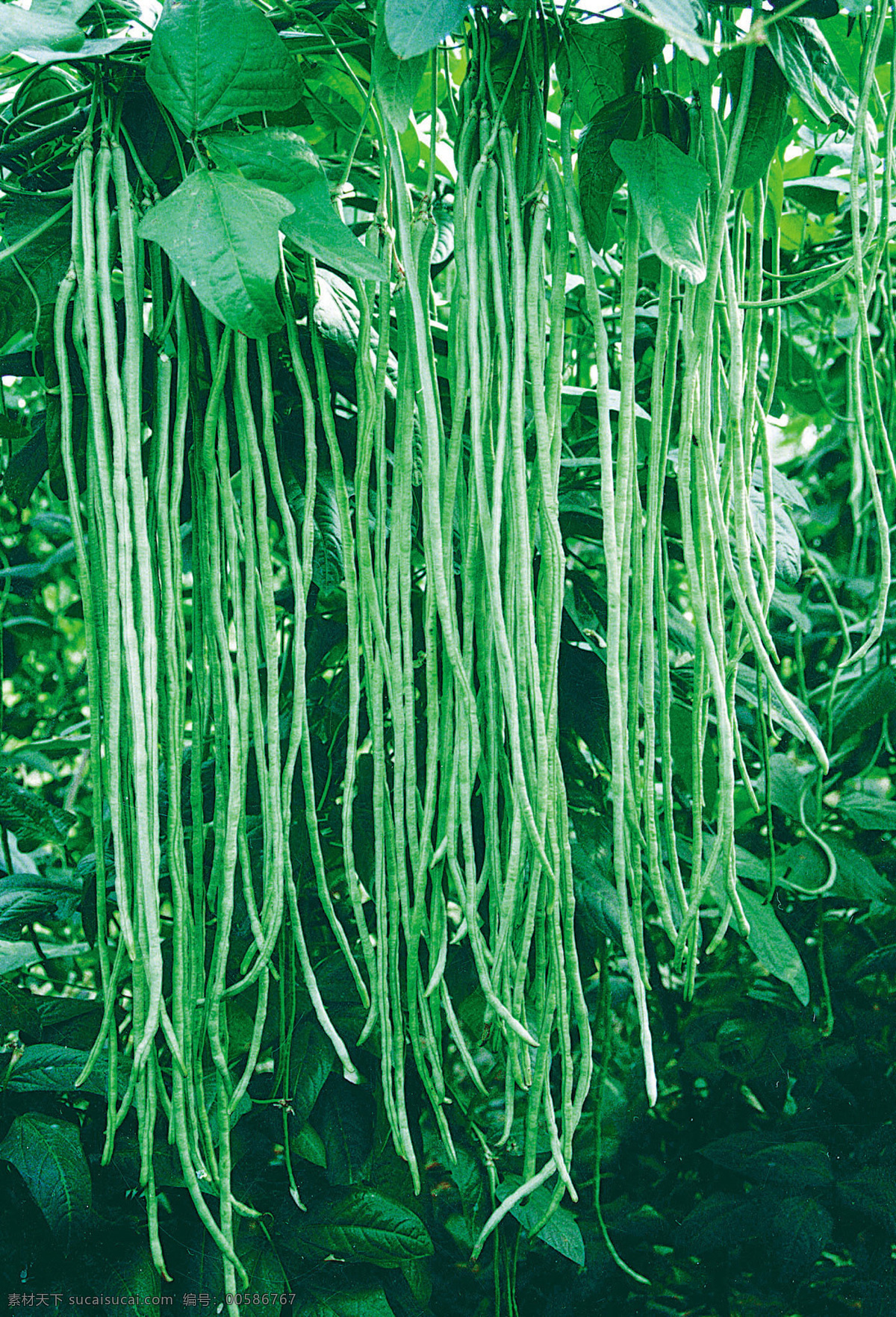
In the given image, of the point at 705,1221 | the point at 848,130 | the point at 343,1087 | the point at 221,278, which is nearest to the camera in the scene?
the point at 221,278

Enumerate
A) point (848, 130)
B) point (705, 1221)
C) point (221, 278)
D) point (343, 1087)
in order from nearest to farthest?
1. point (221, 278)
2. point (848, 130)
3. point (343, 1087)
4. point (705, 1221)

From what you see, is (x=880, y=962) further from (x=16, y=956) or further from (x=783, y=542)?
(x=16, y=956)

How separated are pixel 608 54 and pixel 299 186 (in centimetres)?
20

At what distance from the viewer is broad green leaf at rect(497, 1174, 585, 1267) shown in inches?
26.3

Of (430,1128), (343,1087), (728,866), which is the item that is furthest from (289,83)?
(430,1128)

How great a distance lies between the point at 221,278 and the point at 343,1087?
561 mm

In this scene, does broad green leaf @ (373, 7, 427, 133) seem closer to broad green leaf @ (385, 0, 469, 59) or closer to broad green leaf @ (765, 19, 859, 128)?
broad green leaf @ (385, 0, 469, 59)

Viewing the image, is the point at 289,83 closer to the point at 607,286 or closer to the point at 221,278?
the point at 221,278

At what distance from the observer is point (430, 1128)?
2.56 feet

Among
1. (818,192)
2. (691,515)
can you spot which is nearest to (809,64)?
(691,515)

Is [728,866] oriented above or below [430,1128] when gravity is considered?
above

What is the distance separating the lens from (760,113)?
20.2 inches

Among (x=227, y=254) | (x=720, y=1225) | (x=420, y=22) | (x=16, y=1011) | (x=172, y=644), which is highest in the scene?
(x=420, y=22)

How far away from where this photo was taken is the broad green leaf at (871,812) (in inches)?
36.7
